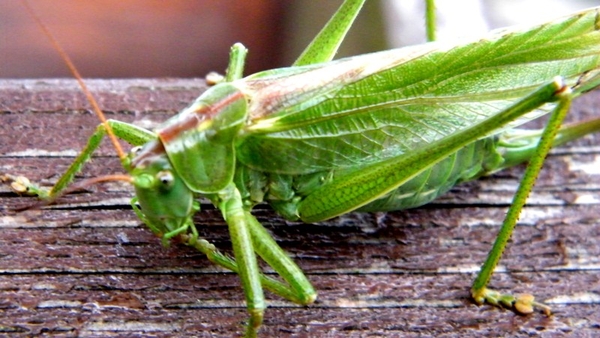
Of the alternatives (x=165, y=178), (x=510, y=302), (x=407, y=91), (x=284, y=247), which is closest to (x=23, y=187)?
(x=165, y=178)

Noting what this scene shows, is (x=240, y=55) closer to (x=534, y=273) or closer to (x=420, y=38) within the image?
(x=534, y=273)

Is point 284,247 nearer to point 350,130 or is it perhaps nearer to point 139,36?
point 350,130

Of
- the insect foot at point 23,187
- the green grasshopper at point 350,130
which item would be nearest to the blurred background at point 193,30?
the insect foot at point 23,187

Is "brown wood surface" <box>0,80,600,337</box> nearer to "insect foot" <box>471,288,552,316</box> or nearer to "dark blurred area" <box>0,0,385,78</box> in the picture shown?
"insect foot" <box>471,288,552,316</box>

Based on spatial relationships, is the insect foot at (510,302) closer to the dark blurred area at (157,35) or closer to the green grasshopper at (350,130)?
the green grasshopper at (350,130)

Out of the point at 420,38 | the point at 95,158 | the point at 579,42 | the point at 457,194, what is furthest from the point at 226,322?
the point at 420,38
